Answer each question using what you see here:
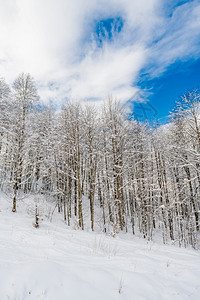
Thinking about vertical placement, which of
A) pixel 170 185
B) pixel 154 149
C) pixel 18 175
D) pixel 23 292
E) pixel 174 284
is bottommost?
pixel 174 284

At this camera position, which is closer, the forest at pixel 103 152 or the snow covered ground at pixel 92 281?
the snow covered ground at pixel 92 281

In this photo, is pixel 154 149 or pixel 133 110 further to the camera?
pixel 154 149

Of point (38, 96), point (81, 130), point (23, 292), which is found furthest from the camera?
point (38, 96)

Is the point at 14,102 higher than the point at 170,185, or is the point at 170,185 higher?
the point at 14,102

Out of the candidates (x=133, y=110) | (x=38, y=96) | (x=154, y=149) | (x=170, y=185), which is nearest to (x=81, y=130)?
(x=133, y=110)

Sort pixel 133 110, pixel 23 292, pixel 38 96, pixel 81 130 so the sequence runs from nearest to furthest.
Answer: pixel 23 292, pixel 81 130, pixel 133 110, pixel 38 96

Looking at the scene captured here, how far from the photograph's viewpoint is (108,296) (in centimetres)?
263

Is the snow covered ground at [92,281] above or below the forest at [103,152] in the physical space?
below

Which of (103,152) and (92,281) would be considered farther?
(103,152)

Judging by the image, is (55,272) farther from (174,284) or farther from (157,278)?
(174,284)

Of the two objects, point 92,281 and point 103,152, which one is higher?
point 103,152

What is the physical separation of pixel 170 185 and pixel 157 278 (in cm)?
1660

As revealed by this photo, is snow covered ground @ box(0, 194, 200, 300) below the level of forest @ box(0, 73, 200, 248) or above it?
below

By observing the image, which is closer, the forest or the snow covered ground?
the snow covered ground
